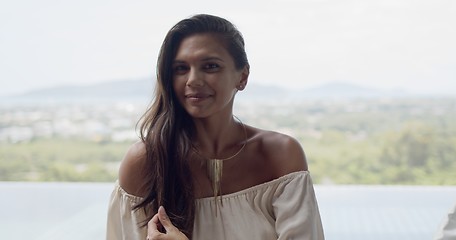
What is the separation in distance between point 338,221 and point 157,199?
1.77 metres

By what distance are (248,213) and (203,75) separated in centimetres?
32

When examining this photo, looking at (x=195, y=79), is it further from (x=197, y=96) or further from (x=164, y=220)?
(x=164, y=220)

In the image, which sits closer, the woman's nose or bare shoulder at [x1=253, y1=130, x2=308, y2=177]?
the woman's nose

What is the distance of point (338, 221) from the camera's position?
10.4 ft

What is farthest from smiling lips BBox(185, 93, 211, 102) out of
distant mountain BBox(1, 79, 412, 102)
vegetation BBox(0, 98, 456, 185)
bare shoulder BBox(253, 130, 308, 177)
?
vegetation BBox(0, 98, 456, 185)

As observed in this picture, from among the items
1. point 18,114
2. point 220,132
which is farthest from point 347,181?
point 220,132

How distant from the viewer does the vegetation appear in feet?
17.4

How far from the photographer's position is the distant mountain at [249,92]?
202 inches

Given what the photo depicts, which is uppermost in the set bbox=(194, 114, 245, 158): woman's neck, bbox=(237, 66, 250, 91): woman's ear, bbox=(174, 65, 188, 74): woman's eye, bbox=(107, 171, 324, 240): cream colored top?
bbox=(174, 65, 188, 74): woman's eye

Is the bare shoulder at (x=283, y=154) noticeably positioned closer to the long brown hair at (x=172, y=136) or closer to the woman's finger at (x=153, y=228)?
the long brown hair at (x=172, y=136)

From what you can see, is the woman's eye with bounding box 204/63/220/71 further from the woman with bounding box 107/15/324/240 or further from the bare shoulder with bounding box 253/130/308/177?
the bare shoulder with bounding box 253/130/308/177

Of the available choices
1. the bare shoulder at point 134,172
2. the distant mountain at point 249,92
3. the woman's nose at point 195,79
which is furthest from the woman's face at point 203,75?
the distant mountain at point 249,92

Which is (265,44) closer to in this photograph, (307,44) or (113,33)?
(307,44)

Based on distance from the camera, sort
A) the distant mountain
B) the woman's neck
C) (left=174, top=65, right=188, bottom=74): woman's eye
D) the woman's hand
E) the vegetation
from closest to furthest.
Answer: the woman's hand < (left=174, top=65, right=188, bottom=74): woman's eye < the woman's neck < the distant mountain < the vegetation
